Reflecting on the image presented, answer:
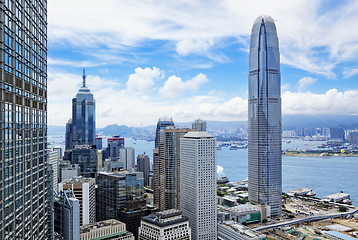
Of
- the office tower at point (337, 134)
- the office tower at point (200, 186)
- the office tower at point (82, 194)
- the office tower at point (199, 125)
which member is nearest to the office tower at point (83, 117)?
the office tower at point (199, 125)

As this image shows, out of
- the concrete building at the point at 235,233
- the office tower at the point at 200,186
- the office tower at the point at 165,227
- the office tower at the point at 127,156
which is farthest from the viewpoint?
the office tower at the point at 127,156

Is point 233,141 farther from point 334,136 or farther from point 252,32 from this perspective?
point 252,32

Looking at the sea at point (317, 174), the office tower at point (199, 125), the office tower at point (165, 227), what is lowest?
the sea at point (317, 174)

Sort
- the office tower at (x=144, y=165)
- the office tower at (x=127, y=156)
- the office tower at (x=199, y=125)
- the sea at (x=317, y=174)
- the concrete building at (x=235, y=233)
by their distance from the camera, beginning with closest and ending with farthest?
the concrete building at (x=235, y=233) < the office tower at (x=199, y=125) < the sea at (x=317, y=174) < the office tower at (x=144, y=165) < the office tower at (x=127, y=156)

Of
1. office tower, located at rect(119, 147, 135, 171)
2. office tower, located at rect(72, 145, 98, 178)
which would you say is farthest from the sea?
office tower, located at rect(72, 145, 98, 178)

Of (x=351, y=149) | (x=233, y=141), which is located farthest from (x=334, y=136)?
(x=233, y=141)

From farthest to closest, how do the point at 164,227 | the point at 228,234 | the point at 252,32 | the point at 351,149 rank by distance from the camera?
the point at 351,149 → the point at 252,32 → the point at 228,234 → the point at 164,227

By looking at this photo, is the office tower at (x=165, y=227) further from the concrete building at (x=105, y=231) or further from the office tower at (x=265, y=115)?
the office tower at (x=265, y=115)

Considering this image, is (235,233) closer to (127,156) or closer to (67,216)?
(67,216)
